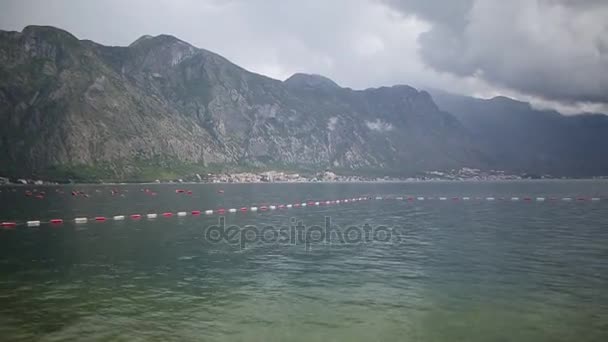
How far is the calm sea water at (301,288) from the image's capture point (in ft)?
91.8

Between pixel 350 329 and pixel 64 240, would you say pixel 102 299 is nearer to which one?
pixel 350 329

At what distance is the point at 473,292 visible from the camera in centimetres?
3762
